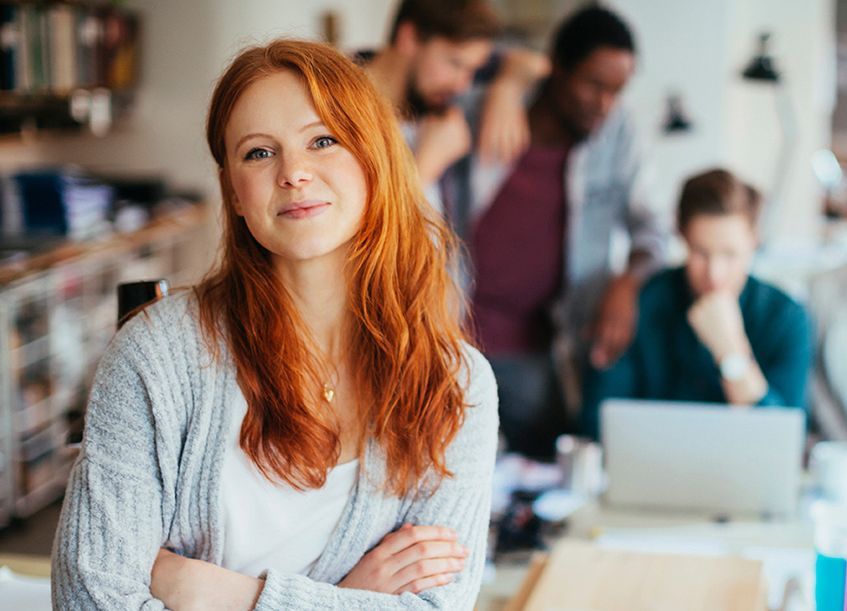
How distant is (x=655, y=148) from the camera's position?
3.73 meters

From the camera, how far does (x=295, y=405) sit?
132 cm

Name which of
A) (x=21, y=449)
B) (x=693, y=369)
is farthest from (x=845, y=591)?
(x=21, y=449)

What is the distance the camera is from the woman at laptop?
9.69ft

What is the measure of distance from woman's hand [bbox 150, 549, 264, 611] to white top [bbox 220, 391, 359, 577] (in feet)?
0.13

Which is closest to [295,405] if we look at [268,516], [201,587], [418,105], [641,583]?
[268,516]

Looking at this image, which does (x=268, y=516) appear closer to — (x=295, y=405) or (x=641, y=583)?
(x=295, y=405)

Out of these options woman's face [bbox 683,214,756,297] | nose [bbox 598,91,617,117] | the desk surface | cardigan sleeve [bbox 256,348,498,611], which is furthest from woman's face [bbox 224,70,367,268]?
nose [bbox 598,91,617,117]

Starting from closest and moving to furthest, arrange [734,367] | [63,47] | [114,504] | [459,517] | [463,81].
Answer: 1. [114,504]
2. [459,517]
3. [734,367]
4. [463,81]
5. [63,47]

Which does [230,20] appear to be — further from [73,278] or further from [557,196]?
[557,196]

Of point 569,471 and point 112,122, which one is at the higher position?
point 112,122

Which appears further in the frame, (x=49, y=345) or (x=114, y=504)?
(x=49, y=345)

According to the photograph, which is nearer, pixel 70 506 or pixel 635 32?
pixel 70 506

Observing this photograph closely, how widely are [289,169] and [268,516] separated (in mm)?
415

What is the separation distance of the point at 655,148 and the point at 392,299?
2558mm
